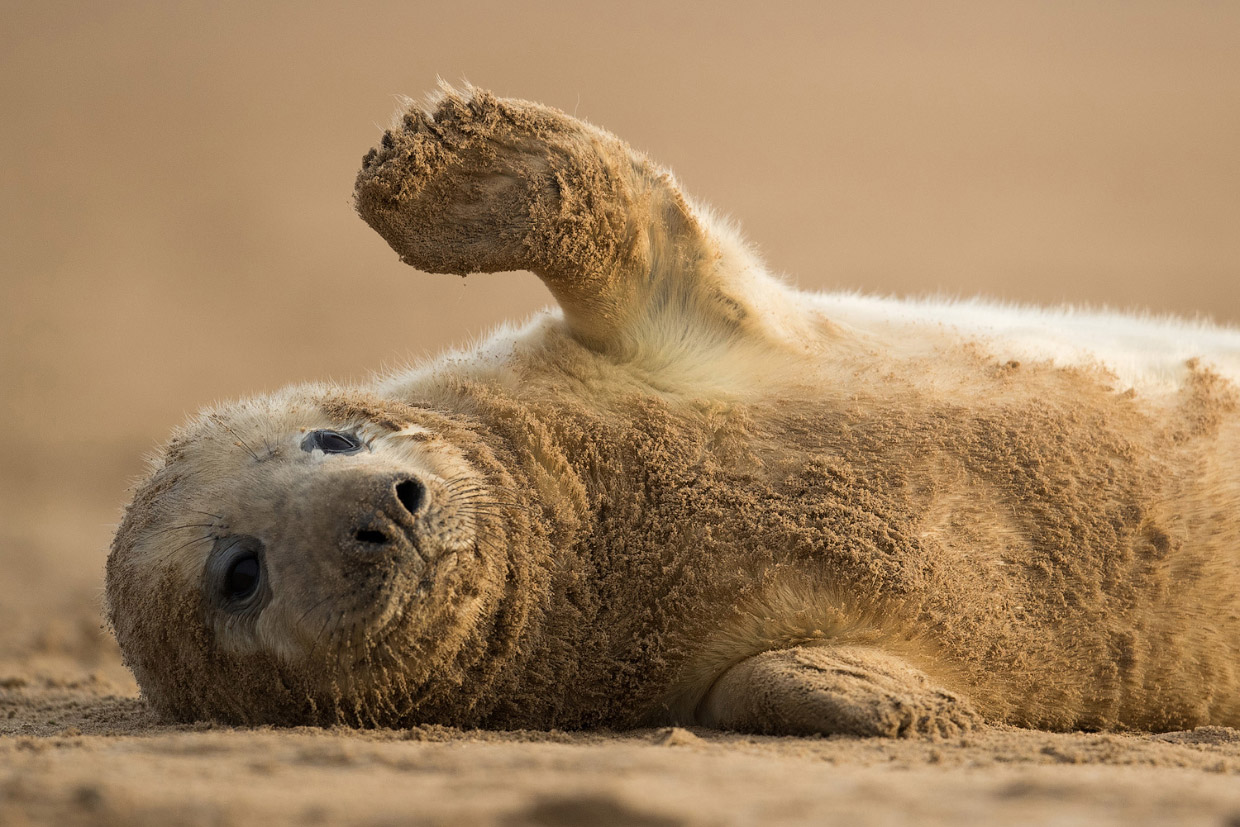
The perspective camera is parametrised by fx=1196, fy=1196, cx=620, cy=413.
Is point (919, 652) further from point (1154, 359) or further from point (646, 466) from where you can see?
point (1154, 359)

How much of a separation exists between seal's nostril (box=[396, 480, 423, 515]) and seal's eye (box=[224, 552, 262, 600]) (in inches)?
18.6

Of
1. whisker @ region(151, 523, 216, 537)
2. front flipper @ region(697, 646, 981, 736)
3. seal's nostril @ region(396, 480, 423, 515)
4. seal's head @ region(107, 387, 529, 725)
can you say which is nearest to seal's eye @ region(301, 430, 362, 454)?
seal's head @ region(107, 387, 529, 725)

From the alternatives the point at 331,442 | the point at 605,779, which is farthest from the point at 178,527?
the point at 605,779

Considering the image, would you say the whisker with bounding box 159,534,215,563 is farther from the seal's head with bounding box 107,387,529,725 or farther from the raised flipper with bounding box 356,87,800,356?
the raised flipper with bounding box 356,87,800,356

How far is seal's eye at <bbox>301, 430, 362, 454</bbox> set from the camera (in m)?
3.19

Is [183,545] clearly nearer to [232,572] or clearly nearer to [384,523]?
[232,572]

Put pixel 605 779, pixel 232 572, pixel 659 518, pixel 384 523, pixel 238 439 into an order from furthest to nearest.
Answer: pixel 238 439 < pixel 659 518 < pixel 232 572 < pixel 384 523 < pixel 605 779

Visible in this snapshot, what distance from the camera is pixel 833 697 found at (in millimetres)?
2742

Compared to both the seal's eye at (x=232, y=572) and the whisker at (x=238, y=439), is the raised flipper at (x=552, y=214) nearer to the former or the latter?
the whisker at (x=238, y=439)

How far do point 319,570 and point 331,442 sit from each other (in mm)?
581

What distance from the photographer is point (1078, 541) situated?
3.19 meters

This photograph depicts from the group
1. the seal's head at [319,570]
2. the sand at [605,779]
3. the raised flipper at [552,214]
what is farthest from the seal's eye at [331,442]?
the sand at [605,779]

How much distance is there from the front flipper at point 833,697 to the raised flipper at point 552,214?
41.0 inches

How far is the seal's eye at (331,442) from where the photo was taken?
3193 mm
